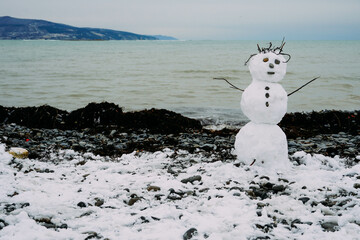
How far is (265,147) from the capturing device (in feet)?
18.4

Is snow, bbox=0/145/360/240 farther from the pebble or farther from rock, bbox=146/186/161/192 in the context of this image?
the pebble

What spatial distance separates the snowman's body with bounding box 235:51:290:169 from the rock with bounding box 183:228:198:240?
7.64 feet

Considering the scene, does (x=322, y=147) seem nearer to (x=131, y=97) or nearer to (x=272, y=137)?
(x=272, y=137)

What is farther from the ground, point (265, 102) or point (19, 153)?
point (265, 102)

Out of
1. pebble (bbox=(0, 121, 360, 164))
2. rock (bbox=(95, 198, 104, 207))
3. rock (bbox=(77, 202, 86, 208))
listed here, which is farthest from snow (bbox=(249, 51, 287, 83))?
rock (bbox=(77, 202, 86, 208))

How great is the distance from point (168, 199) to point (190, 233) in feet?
3.29

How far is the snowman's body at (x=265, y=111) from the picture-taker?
18.1 feet

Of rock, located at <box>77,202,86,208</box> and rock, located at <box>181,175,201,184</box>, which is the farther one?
rock, located at <box>181,175,201,184</box>

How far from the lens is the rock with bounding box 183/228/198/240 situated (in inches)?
144

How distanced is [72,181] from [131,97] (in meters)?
11.0

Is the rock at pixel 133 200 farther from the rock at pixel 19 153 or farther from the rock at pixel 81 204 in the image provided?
the rock at pixel 19 153

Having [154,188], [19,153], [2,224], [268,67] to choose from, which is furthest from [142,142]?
[2,224]

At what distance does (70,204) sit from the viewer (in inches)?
175

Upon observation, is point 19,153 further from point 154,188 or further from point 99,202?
point 154,188
